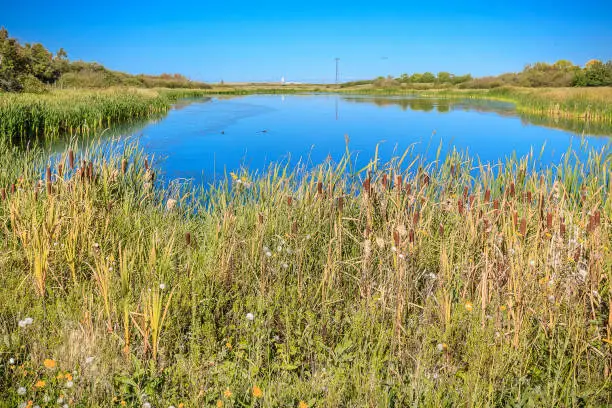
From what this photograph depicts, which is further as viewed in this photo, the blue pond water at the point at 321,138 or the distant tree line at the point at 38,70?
the distant tree line at the point at 38,70

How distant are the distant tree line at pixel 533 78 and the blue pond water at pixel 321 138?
76.8 ft

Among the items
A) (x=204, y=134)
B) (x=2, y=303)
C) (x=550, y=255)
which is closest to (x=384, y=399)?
(x=550, y=255)

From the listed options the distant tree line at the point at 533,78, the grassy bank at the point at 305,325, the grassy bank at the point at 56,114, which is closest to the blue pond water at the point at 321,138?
the grassy bank at the point at 56,114

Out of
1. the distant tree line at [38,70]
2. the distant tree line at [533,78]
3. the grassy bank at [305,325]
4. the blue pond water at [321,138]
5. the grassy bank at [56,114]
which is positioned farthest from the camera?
the distant tree line at [533,78]

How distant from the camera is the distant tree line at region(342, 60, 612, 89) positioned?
38.9 meters

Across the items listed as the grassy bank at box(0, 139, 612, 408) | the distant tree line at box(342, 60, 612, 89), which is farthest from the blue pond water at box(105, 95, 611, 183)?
the distant tree line at box(342, 60, 612, 89)

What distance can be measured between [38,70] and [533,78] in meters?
40.1

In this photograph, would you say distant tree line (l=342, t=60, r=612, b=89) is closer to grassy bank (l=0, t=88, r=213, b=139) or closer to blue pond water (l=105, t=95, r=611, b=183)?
blue pond water (l=105, t=95, r=611, b=183)

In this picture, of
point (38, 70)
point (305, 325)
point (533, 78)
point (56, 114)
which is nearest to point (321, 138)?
point (56, 114)

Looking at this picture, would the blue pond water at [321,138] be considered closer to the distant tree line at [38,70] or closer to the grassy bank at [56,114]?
the grassy bank at [56,114]

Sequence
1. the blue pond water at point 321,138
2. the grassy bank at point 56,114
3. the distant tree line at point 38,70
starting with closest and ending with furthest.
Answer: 1. the blue pond water at point 321,138
2. the grassy bank at point 56,114
3. the distant tree line at point 38,70

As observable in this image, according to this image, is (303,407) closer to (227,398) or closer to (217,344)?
(227,398)

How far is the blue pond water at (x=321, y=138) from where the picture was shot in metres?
10.5

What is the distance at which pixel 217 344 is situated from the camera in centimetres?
254
